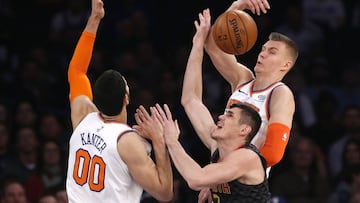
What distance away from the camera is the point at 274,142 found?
6516 mm

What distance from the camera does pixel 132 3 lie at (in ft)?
44.3

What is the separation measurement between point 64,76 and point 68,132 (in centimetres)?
139

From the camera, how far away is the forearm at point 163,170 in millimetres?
6129

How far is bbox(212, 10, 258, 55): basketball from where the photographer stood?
6.80 m

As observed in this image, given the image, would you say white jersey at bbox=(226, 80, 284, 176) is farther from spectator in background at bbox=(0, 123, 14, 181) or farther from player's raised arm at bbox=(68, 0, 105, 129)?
spectator in background at bbox=(0, 123, 14, 181)

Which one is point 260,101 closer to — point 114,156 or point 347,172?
point 114,156

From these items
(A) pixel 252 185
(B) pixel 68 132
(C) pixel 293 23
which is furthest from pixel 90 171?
(C) pixel 293 23

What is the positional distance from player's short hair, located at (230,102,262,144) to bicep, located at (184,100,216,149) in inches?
25.4

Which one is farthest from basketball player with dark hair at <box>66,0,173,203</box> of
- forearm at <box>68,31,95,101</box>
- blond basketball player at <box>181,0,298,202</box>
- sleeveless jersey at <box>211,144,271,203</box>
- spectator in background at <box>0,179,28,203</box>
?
spectator in background at <box>0,179,28,203</box>

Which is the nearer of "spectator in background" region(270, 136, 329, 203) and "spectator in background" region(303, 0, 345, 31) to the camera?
"spectator in background" region(270, 136, 329, 203)

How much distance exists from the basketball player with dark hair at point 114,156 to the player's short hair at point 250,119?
56 cm

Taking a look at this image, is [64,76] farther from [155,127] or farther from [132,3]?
[155,127]

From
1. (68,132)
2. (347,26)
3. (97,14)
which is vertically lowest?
(68,132)

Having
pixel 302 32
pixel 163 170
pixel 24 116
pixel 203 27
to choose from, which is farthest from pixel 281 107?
pixel 302 32
